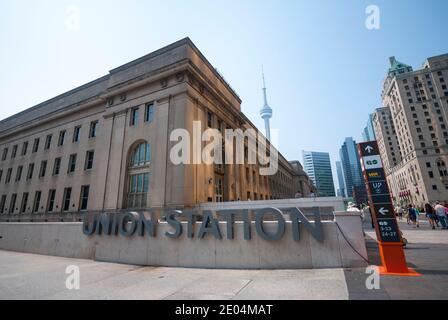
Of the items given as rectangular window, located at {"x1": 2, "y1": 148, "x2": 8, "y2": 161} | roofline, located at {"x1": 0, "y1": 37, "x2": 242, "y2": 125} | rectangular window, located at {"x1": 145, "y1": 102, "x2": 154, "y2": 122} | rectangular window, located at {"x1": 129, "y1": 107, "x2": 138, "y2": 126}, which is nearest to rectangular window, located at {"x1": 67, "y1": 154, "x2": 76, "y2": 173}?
roofline, located at {"x1": 0, "y1": 37, "x2": 242, "y2": 125}

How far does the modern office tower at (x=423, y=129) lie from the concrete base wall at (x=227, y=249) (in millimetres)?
86988

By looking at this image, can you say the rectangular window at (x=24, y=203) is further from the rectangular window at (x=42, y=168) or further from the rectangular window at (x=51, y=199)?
the rectangular window at (x=51, y=199)

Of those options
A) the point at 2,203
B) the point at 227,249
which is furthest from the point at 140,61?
the point at 2,203

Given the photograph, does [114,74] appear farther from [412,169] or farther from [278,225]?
[412,169]

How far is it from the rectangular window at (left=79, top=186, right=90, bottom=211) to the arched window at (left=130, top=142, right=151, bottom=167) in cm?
769

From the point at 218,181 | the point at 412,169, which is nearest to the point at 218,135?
the point at 218,181

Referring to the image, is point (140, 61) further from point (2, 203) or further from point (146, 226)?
point (2, 203)

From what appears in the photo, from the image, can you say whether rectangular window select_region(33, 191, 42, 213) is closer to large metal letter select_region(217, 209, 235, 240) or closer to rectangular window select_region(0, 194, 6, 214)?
rectangular window select_region(0, 194, 6, 214)

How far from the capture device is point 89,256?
37.9ft

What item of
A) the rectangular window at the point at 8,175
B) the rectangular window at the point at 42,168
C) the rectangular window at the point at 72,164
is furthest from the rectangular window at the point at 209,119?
the rectangular window at the point at 8,175

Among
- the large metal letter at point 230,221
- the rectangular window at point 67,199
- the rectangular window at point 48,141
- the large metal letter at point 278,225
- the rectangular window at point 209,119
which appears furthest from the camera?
the rectangular window at point 48,141

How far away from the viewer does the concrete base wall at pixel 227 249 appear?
7.42 metres

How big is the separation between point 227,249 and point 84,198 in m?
21.3
